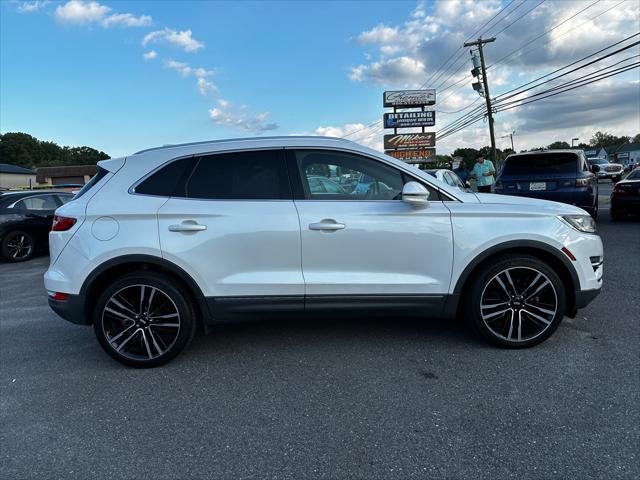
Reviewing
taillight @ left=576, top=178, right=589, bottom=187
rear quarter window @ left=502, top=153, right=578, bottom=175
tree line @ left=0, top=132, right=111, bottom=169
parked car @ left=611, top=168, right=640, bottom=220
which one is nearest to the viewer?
taillight @ left=576, top=178, right=589, bottom=187

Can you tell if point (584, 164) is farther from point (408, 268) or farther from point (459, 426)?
point (459, 426)

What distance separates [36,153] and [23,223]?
12172cm

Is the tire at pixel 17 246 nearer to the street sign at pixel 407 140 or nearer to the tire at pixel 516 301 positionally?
the tire at pixel 516 301

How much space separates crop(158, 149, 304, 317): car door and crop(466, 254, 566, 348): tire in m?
1.47

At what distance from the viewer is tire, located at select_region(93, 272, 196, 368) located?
3.37 meters

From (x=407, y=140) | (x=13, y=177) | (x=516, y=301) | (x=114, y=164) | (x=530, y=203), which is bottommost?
(x=516, y=301)

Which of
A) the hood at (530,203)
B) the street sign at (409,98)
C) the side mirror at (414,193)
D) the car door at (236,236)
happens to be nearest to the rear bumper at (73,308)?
the car door at (236,236)

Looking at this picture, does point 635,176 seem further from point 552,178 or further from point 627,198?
point 552,178

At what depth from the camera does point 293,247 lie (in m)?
3.33

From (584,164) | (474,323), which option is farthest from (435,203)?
(584,164)

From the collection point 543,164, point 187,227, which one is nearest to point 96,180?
point 187,227

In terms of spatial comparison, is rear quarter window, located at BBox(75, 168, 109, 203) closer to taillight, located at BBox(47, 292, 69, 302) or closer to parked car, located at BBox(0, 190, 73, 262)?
taillight, located at BBox(47, 292, 69, 302)

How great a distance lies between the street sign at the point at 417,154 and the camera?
1308 inches

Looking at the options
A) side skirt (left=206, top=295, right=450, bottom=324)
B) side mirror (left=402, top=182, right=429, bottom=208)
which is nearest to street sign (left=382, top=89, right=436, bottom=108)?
side mirror (left=402, top=182, right=429, bottom=208)
